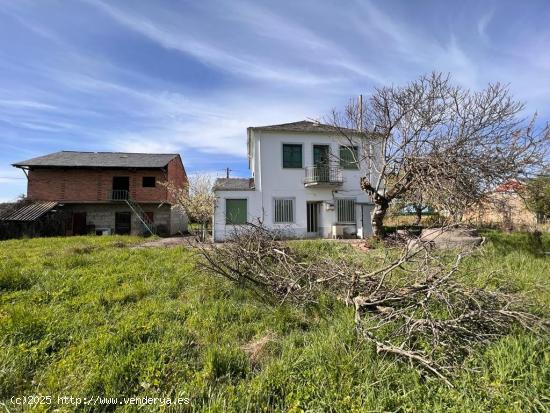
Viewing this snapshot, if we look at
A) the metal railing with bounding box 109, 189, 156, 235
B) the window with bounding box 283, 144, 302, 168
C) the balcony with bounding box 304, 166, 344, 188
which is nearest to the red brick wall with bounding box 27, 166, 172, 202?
the metal railing with bounding box 109, 189, 156, 235

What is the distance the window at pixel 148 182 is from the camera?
67.0 feet

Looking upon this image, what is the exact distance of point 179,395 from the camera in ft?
7.64

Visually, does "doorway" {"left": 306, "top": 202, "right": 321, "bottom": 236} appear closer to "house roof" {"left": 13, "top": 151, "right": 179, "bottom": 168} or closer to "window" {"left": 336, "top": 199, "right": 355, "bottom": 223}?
"window" {"left": 336, "top": 199, "right": 355, "bottom": 223}

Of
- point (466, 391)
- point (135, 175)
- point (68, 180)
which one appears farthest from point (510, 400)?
point (68, 180)

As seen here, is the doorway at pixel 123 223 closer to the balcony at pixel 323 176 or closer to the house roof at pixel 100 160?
the house roof at pixel 100 160

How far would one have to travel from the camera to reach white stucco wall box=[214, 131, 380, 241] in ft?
49.2

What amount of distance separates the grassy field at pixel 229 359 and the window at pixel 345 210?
10849 millimetres

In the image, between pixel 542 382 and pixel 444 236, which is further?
pixel 444 236

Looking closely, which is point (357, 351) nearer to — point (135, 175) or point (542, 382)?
point (542, 382)

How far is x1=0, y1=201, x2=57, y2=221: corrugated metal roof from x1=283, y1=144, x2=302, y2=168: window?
602 inches

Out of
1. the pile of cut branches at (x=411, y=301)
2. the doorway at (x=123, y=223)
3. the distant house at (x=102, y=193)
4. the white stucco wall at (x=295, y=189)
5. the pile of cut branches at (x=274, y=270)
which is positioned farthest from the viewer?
the doorway at (x=123, y=223)

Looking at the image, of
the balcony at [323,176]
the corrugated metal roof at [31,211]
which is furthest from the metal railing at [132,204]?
the balcony at [323,176]

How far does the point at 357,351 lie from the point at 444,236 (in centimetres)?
638

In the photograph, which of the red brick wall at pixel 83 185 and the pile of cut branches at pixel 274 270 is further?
the red brick wall at pixel 83 185
